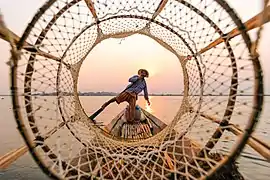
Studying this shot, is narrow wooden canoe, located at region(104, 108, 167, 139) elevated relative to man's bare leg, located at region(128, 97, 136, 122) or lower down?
lower down

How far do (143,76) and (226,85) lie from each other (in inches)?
184

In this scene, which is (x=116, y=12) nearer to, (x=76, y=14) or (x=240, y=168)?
(x=76, y=14)

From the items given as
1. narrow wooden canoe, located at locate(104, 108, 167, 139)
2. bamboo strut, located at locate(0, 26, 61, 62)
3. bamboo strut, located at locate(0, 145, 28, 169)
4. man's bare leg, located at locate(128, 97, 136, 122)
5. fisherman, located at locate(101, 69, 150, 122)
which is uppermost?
bamboo strut, located at locate(0, 26, 61, 62)

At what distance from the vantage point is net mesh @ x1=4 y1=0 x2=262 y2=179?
2100 millimetres

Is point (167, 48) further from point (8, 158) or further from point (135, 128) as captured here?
point (8, 158)

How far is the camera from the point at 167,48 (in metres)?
5.47

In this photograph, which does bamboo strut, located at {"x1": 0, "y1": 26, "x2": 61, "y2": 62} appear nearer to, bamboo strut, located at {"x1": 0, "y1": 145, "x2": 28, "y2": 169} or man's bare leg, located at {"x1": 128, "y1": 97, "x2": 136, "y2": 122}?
bamboo strut, located at {"x1": 0, "y1": 145, "x2": 28, "y2": 169}

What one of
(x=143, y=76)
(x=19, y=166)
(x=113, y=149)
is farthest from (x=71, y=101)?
(x=19, y=166)

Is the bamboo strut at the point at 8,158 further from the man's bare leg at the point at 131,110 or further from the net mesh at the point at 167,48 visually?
the man's bare leg at the point at 131,110

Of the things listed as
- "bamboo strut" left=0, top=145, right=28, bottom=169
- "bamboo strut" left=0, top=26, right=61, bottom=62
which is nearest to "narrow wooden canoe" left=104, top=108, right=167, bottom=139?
"bamboo strut" left=0, top=26, right=61, bottom=62

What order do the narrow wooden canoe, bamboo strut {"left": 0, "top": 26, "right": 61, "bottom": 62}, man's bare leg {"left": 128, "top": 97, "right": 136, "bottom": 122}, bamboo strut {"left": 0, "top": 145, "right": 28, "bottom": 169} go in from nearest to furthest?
bamboo strut {"left": 0, "top": 26, "right": 61, "bottom": 62}
bamboo strut {"left": 0, "top": 145, "right": 28, "bottom": 169}
the narrow wooden canoe
man's bare leg {"left": 128, "top": 97, "right": 136, "bottom": 122}

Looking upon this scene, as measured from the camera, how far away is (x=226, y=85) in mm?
3094

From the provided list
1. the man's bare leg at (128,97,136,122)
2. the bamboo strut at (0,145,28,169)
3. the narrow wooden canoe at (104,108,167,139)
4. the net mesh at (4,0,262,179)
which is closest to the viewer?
the net mesh at (4,0,262,179)

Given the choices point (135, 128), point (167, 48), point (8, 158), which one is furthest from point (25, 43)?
point (135, 128)
